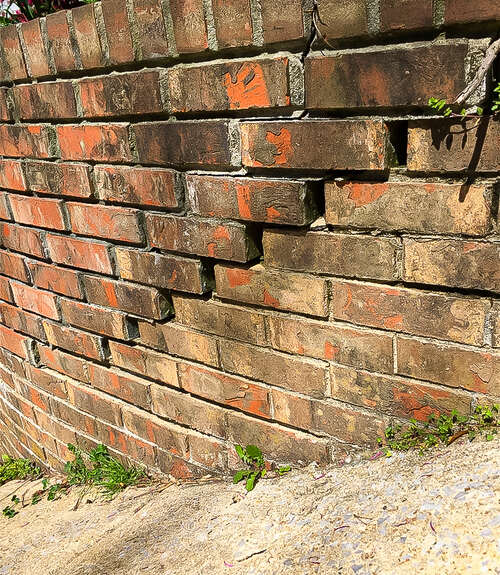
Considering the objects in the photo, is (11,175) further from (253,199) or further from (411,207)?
(411,207)

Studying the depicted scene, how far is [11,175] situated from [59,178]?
36 centimetres

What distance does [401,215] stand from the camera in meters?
1.42

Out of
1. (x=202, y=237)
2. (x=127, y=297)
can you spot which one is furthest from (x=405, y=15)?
(x=127, y=297)

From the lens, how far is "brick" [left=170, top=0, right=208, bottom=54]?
1.53 meters

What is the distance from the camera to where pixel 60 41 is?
1882 millimetres

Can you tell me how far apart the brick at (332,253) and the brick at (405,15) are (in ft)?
1.70

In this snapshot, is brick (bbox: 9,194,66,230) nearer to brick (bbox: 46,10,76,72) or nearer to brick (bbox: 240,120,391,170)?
brick (bbox: 46,10,76,72)

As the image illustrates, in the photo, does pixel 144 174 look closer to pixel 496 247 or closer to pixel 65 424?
pixel 496 247

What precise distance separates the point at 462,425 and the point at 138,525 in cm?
117

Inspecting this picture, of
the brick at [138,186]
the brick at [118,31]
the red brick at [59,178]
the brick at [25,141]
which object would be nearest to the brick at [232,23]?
the brick at [118,31]

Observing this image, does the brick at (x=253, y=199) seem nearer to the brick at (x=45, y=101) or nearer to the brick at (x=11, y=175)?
the brick at (x=45, y=101)

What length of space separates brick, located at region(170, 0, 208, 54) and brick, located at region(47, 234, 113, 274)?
793mm

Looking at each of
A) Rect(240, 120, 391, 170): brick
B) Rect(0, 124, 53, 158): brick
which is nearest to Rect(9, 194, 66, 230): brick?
Rect(0, 124, 53, 158): brick

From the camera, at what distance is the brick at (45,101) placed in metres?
1.94
